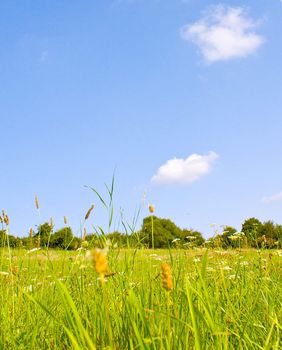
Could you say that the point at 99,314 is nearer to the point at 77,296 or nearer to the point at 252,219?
the point at 77,296

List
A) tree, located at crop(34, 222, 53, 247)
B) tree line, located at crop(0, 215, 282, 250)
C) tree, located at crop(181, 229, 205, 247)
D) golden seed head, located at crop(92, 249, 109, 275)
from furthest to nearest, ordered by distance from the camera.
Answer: tree, located at crop(181, 229, 205, 247) → tree, located at crop(34, 222, 53, 247) → tree line, located at crop(0, 215, 282, 250) → golden seed head, located at crop(92, 249, 109, 275)

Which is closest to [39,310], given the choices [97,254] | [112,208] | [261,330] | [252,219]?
[112,208]

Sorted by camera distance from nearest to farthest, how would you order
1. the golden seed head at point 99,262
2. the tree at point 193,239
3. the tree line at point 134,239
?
the golden seed head at point 99,262, the tree line at point 134,239, the tree at point 193,239

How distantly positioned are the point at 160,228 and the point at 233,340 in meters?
30.7

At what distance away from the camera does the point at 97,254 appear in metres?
0.84

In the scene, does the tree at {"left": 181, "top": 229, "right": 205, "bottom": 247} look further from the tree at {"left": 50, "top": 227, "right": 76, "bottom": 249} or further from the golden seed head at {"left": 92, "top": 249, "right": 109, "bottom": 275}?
the golden seed head at {"left": 92, "top": 249, "right": 109, "bottom": 275}

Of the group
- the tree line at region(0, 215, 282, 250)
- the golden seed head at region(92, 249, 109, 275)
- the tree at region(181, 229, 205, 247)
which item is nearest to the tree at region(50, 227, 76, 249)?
the tree line at region(0, 215, 282, 250)

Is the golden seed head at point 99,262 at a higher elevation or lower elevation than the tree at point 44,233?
lower

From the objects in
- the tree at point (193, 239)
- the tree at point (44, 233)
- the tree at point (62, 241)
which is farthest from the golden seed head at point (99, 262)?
the tree at point (193, 239)

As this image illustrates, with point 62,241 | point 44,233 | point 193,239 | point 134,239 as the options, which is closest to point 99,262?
point 134,239

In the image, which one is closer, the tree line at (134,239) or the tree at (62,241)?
the tree line at (134,239)

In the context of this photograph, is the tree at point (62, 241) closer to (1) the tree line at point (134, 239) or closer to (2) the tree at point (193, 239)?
(1) the tree line at point (134, 239)

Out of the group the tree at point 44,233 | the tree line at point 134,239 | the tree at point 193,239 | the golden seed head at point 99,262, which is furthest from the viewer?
the tree at point 193,239

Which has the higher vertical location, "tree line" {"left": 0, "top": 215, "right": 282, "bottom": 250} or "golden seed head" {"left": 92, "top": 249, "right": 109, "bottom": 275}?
"tree line" {"left": 0, "top": 215, "right": 282, "bottom": 250}
